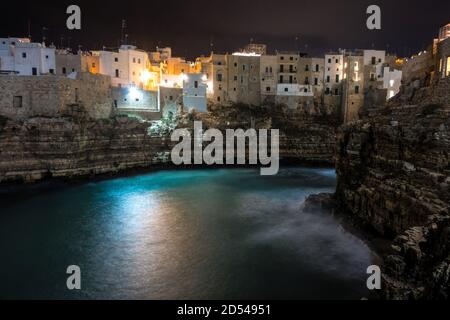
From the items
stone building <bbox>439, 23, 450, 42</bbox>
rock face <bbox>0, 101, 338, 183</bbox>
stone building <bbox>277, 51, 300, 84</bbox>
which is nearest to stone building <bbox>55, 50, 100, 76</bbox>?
rock face <bbox>0, 101, 338, 183</bbox>

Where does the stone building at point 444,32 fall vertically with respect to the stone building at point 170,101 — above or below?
above

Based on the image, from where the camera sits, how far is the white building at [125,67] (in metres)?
42.1

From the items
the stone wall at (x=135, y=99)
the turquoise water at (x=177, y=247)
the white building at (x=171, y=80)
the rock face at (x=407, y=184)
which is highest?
the white building at (x=171, y=80)

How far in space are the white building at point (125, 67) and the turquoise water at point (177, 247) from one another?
1892 centimetres

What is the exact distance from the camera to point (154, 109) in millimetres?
43031

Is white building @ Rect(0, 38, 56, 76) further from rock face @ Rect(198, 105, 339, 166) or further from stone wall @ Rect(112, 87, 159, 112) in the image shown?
rock face @ Rect(198, 105, 339, 166)

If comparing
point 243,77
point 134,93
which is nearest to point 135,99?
point 134,93

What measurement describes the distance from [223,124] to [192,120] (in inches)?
170

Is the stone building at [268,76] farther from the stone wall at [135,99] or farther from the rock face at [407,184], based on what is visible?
the rock face at [407,184]

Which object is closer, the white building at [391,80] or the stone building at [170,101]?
the stone building at [170,101]

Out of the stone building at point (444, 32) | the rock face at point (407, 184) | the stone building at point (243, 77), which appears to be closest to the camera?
the rock face at point (407, 184)

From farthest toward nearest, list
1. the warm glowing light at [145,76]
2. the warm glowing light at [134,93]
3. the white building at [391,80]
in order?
the warm glowing light at [145,76] < the white building at [391,80] < the warm glowing light at [134,93]

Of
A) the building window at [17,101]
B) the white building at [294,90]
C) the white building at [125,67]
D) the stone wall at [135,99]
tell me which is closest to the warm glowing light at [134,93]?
the stone wall at [135,99]

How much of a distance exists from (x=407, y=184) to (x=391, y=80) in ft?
116
